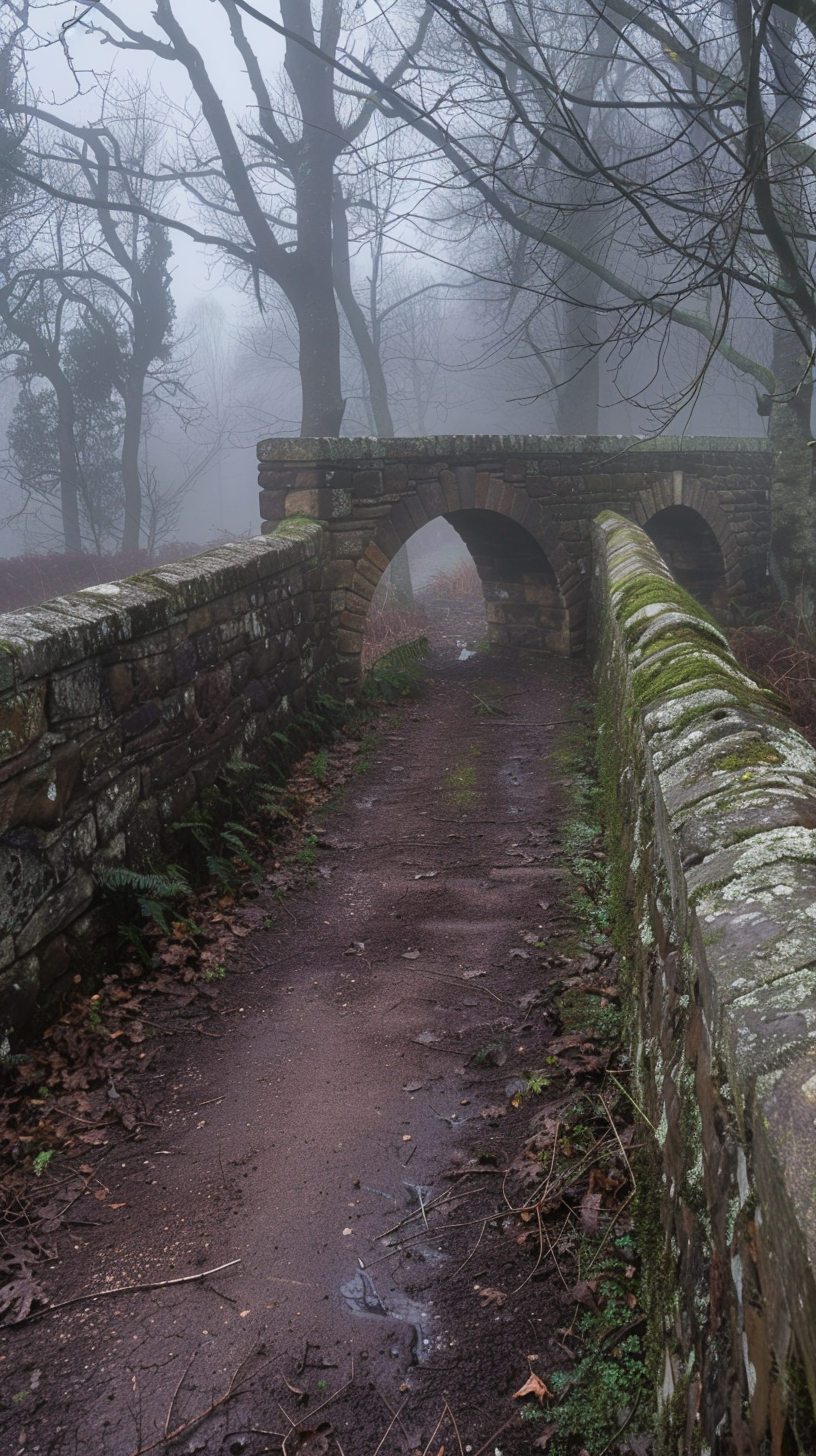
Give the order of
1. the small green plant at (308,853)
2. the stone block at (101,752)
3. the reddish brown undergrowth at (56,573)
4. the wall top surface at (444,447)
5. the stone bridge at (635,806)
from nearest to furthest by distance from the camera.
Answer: the stone bridge at (635,806) → the stone block at (101,752) → the small green plant at (308,853) → the wall top surface at (444,447) → the reddish brown undergrowth at (56,573)

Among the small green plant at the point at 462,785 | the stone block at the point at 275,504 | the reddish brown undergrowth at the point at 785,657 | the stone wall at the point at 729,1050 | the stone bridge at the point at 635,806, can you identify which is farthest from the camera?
the stone block at the point at 275,504

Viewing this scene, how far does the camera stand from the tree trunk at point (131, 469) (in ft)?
74.0

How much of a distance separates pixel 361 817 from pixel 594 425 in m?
14.5

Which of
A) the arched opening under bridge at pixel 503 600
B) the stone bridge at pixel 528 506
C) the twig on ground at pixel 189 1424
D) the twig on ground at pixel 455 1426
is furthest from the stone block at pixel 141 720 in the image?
the arched opening under bridge at pixel 503 600

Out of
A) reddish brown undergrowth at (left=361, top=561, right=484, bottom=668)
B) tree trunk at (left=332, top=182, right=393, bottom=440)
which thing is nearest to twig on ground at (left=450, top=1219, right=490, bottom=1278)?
reddish brown undergrowth at (left=361, top=561, right=484, bottom=668)

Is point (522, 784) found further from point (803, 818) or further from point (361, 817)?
point (803, 818)

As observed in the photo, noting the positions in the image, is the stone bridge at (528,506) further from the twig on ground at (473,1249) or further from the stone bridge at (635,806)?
the twig on ground at (473,1249)

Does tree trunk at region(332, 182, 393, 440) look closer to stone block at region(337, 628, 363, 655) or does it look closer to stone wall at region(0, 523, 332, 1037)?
stone block at region(337, 628, 363, 655)

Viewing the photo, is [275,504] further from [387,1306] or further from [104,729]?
[387,1306]

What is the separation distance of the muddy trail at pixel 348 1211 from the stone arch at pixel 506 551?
497 centimetres

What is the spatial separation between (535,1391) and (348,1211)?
2.59ft

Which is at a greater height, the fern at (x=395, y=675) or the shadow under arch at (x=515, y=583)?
the shadow under arch at (x=515, y=583)

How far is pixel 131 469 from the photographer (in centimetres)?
2259

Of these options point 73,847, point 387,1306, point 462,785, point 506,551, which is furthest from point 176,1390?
point 506,551
